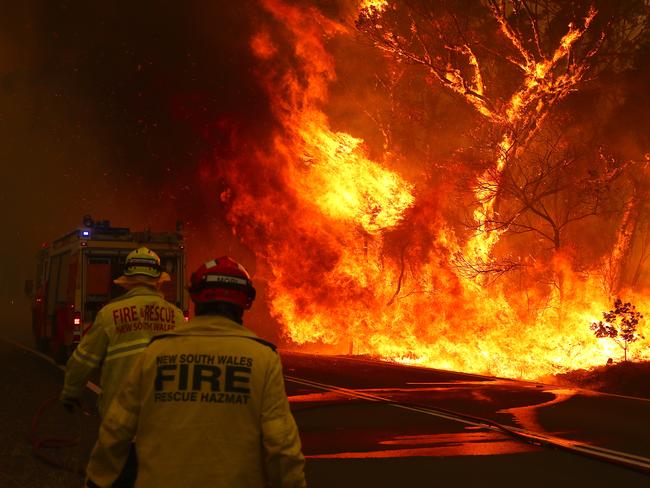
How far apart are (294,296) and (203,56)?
29.0 ft

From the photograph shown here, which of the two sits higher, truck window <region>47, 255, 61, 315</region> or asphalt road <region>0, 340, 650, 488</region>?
truck window <region>47, 255, 61, 315</region>

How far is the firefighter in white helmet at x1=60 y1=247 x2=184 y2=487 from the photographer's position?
4.98 m

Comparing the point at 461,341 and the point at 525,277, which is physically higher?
the point at 525,277

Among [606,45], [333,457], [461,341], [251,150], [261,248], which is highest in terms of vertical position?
[606,45]

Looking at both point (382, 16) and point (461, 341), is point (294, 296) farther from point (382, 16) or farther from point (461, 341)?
point (382, 16)

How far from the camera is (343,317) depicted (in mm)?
23781

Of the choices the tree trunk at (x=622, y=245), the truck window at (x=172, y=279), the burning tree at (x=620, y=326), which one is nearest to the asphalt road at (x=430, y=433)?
the truck window at (x=172, y=279)

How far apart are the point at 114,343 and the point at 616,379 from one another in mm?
12326

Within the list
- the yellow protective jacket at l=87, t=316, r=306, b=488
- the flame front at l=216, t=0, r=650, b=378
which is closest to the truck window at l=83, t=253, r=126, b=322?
the flame front at l=216, t=0, r=650, b=378

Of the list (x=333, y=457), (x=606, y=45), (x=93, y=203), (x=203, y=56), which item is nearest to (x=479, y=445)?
(x=333, y=457)

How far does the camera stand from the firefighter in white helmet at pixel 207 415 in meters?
3.17

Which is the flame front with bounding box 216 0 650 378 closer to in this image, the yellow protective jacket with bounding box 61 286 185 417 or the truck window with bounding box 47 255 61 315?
the truck window with bounding box 47 255 61 315

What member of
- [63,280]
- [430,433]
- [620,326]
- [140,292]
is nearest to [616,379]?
[620,326]

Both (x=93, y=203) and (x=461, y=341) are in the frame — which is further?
(x=93, y=203)
